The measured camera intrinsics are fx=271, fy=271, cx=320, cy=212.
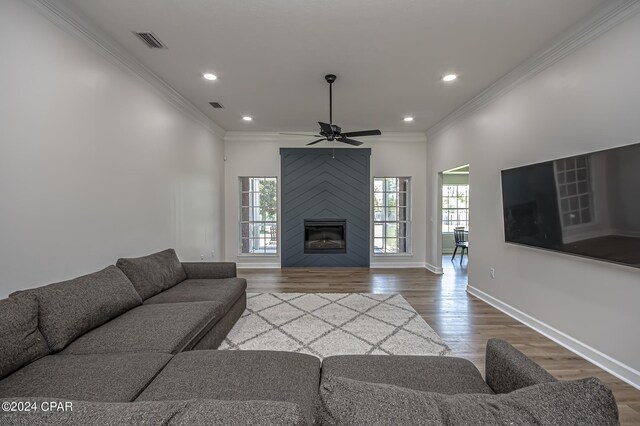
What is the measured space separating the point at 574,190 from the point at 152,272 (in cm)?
424

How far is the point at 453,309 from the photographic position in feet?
12.4

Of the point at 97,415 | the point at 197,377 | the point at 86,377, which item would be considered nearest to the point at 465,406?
the point at 97,415

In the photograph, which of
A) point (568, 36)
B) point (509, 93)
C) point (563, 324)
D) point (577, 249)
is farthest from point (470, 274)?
point (568, 36)

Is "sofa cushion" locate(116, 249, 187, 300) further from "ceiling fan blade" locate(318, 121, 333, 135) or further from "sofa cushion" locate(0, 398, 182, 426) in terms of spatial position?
"ceiling fan blade" locate(318, 121, 333, 135)

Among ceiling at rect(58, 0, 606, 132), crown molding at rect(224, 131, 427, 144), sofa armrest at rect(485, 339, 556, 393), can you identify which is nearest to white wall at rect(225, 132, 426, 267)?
crown molding at rect(224, 131, 427, 144)

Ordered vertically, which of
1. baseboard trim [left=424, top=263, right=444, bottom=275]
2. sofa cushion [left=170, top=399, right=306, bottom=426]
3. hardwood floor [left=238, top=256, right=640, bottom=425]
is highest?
sofa cushion [left=170, top=399, right=306, bottom=426]

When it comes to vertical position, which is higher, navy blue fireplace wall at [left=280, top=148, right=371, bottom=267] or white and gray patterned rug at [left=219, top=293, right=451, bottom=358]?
navy blue fireplace wall at [left=280, top=148, right=371, bottom=267]

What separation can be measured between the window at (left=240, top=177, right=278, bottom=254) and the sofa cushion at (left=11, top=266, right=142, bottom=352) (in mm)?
4091

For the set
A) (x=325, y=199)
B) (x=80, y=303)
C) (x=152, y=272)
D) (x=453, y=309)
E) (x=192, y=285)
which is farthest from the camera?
(x=325, y=199)

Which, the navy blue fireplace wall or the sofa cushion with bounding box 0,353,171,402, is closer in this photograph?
the sofa cushion with bounding box 0,353,171,402

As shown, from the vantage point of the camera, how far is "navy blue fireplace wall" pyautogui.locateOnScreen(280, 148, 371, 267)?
6.29 m

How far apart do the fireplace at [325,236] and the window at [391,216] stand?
80 centimetres

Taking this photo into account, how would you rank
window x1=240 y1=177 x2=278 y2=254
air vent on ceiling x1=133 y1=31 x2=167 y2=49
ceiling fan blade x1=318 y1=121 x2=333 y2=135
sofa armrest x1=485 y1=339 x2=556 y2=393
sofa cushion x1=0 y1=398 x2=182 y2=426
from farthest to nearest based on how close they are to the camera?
window x1=240 y1=177 x2=278 y2=254, ceiling fan blade x1=318 y1=121 x2=333 y2=135, air vent on ceiling x1=133 y1=31 x2=167 y2=49, sofa armrest x1=485 y1=339 x2=556 y2=393, sofa cushion x1=0 y1=398 x2=182 y2=426

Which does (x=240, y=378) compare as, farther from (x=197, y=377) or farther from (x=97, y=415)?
(x=97, y=415)
